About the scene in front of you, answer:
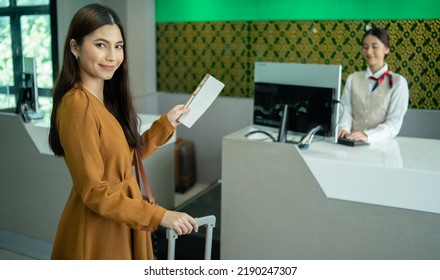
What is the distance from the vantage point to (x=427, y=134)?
3744mm

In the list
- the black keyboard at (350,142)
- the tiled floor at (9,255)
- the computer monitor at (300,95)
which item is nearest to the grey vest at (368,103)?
the black keyboard at (350,142)

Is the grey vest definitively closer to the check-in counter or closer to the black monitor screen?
the check-in counter

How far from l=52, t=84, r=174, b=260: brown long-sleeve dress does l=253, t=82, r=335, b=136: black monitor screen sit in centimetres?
106

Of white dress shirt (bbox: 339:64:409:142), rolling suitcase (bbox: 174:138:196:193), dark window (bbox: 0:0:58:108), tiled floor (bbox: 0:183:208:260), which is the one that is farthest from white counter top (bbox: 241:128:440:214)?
rolling suitcase (bbox: 174:138:196:193)

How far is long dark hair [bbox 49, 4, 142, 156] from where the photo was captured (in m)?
1.29

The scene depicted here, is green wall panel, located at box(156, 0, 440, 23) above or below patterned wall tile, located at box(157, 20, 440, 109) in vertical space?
above

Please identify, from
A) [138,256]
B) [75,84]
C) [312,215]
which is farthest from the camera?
[312,215]

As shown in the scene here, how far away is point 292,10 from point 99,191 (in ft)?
10.8

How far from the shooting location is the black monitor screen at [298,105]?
2.37 meters

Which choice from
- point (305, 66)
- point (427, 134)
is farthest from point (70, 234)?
point (427, 134)

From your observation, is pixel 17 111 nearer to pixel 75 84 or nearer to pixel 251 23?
pixel 75 84

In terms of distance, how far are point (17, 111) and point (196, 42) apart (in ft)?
7.82

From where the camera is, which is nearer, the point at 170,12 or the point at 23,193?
the point at 23,193

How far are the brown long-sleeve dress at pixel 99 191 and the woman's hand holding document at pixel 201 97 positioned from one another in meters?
0.06
